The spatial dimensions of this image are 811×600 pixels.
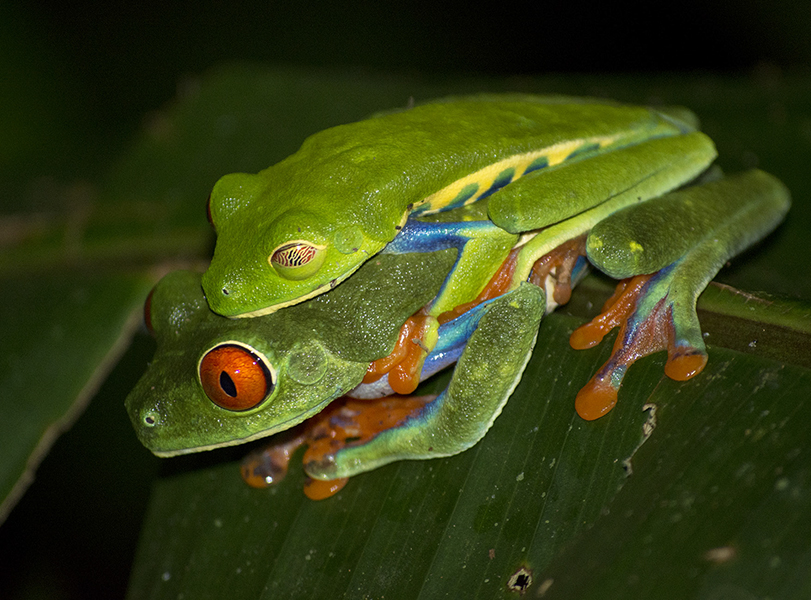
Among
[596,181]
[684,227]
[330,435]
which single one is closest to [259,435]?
[330,435]

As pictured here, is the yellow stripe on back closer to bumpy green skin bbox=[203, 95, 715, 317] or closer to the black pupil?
bumpy green skin bbox=[203, 95, 715, 317]

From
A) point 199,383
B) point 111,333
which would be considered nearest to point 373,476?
point 199,383

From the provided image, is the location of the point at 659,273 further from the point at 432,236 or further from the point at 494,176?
the point at 432,236

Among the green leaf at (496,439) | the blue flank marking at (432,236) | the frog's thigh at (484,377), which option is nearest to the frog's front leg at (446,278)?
the blue flank marking at (432,236)

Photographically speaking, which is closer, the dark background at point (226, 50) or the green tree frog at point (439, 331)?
the green tree frog at point (439, 331)

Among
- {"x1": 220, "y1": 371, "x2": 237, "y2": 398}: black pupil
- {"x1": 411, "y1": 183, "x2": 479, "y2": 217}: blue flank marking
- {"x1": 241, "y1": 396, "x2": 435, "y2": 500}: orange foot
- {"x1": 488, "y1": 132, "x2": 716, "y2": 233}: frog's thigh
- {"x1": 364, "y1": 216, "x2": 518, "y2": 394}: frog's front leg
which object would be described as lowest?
{"x1": 241, "y1": 396, "x2": 435, "y2": 500}: orange foot

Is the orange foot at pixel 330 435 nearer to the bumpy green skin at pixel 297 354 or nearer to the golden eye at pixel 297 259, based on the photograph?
the bumpy green skin at pixel 297 354

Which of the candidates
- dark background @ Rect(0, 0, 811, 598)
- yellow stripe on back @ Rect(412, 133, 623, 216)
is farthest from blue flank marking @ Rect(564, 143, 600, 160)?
dark background @ Rect(0, 0, 811, 598)
